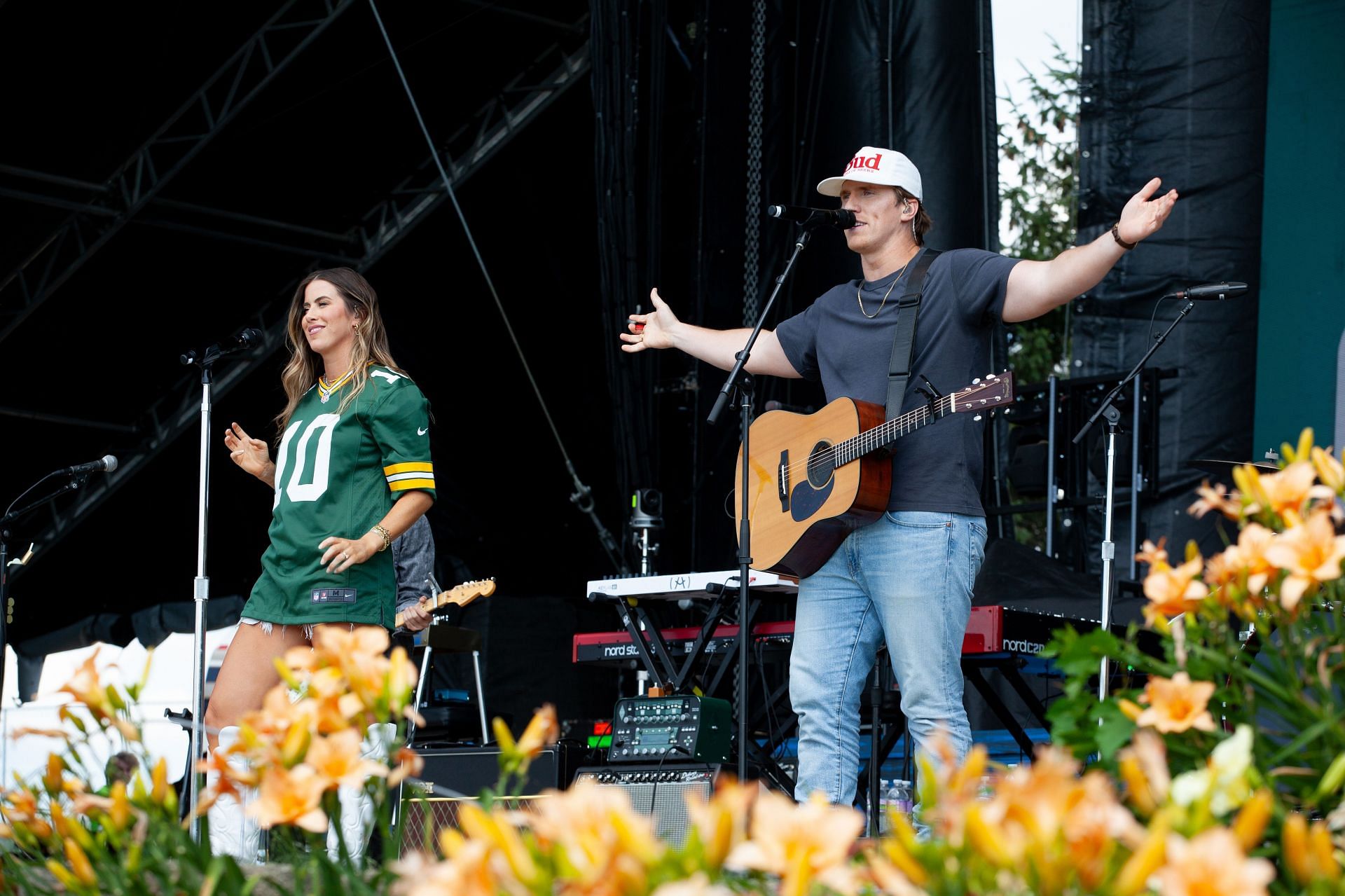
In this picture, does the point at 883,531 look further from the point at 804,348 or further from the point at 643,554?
the point at 643,554

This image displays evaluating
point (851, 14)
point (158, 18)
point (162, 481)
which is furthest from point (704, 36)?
point (162, 481)

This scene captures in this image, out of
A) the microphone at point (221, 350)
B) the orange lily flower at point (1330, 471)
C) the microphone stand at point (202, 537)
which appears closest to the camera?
the orange lily flower at point (1330, 471)

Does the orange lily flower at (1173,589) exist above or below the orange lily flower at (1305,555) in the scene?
below

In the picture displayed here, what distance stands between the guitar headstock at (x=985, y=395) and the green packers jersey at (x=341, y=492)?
1222 millimetres

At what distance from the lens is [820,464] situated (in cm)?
364

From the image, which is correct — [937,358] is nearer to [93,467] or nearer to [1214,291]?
[1214,291]

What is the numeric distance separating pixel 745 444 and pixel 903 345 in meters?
0.55

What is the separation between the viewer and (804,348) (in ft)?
12.5

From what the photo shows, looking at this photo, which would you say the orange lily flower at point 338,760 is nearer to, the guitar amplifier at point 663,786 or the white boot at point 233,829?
the white boot at point 233,829

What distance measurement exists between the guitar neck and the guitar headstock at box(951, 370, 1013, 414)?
22 millimetres

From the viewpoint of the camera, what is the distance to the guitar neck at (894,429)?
3.34 metres

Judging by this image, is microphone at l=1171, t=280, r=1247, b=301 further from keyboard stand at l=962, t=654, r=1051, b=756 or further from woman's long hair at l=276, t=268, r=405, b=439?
woman's long hair at l=276, t=268, r=405, b=439

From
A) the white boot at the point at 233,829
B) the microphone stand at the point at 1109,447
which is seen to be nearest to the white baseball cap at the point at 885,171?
the microphone stand at the point at 1109,447

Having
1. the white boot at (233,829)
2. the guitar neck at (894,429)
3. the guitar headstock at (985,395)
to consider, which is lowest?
the white boot at (233,829)
